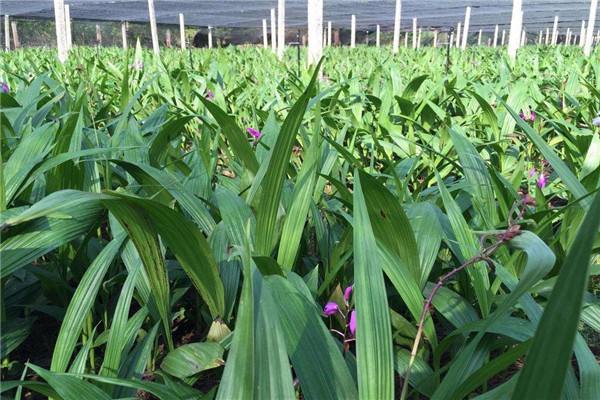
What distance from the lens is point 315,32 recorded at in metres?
4.50

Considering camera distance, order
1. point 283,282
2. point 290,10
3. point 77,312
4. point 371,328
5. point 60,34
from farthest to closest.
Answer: point 290,10 < point 60,34 < point 77,312 < point 283,282 < point 371,328

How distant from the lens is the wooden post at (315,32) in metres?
4.41

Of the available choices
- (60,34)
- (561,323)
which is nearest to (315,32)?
(60,34)

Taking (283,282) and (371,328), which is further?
(283,282)

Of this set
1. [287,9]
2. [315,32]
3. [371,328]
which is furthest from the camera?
[287,9]

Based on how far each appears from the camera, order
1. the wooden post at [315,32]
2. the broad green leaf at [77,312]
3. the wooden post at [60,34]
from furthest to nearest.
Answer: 1. the wooden post at [60,34]
2. the wooden post at [315,32]
3. the broad green leaf at [77,312]

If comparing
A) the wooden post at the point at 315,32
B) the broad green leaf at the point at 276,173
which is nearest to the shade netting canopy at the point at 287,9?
the wooden post at the point at 315,32

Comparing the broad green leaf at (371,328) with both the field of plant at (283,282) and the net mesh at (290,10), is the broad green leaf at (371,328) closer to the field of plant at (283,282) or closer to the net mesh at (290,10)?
the field of plant at (283,282)

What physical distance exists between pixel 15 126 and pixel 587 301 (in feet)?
4.33

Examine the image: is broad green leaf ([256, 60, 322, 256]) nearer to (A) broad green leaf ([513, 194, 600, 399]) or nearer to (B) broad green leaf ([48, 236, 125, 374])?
(B) broad green leaf ([48, 236, 125, 374])

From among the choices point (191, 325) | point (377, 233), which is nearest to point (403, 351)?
point (377, 233)

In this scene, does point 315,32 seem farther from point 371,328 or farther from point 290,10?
point 290,10

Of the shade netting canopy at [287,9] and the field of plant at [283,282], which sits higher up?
Answer: the shade netting canopy at [287,9]

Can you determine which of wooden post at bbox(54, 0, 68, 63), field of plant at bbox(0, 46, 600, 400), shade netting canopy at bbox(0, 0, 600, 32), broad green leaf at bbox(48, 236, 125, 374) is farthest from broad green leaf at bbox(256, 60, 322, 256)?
shade netting canopy at bbox(0, 0, 600, 32)
